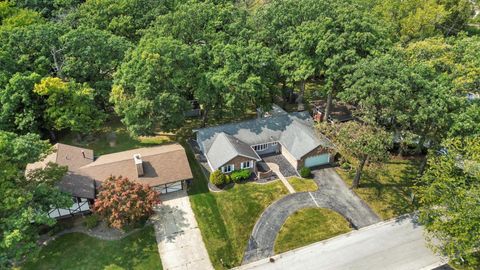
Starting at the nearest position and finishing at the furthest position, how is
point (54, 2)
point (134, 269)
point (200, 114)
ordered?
1. point (134, 269)
2. point (200, 114)
3. point (54, 2)

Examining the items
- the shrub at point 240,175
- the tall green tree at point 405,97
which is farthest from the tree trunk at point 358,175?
the shrub at point 240,175

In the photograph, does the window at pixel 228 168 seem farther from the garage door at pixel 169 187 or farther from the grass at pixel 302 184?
the grass at pixel 302 184

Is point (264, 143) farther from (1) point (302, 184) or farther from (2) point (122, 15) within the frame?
(2) point (122, 15)

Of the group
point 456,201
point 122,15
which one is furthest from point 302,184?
point 122,15

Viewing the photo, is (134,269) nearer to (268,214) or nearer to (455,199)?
(268,214)

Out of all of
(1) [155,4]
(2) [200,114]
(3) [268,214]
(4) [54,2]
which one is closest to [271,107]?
(2) [200,114]
